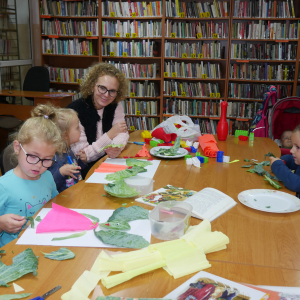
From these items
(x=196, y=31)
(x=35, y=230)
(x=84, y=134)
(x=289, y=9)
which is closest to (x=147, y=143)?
(x=84, y=134)

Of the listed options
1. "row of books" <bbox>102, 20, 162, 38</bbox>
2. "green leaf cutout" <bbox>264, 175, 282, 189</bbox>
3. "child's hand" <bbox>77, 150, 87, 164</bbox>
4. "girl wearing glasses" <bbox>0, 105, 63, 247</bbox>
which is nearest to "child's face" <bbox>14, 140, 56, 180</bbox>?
"girl wearing glasses" <bbox>0, 105, 63, 247</bbox>

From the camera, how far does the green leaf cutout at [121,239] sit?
1.01 meters

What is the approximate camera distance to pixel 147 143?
238cm

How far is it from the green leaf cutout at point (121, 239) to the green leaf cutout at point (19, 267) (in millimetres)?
212

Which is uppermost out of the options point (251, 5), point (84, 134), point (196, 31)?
point (251, 5)

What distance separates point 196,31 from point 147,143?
289 cm

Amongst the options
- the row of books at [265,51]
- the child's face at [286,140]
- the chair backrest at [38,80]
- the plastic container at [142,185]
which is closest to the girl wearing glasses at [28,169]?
the plastic container at [142,185]

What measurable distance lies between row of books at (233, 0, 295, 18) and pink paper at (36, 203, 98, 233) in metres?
4.16

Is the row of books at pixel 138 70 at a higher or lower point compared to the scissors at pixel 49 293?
higher

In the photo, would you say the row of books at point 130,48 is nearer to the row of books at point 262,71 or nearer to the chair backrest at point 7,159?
the row of books at point 262,71

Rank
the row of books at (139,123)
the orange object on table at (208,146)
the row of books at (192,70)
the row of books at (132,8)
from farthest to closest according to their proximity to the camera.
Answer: the row of books at (139,123), the row of books at (192,70), the row of books at (132,8), the orange object on table at (208,146)

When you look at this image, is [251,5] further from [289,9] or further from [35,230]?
[35,230]

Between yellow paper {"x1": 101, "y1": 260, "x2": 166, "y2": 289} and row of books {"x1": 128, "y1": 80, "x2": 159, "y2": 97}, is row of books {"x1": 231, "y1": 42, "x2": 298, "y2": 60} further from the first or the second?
yellow paper {"x1": 101, "y1": 260, "x2": 166, "y2": 289}

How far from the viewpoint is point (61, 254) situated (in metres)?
0.96
